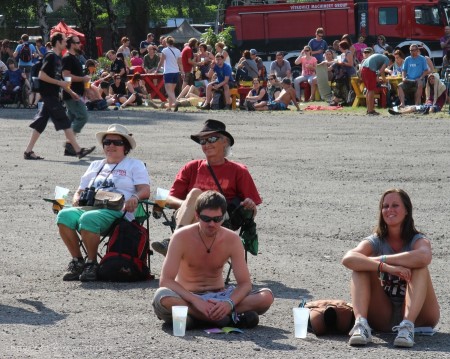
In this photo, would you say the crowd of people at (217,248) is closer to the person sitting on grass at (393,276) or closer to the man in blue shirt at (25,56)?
the person sitting on grass at (393,276)

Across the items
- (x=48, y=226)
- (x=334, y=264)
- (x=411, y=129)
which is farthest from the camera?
(x=411, y=129)

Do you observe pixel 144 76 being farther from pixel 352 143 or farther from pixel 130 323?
pixel 130 323

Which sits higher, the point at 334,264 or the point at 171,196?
the point at 171,196

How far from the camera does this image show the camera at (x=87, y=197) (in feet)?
31.1

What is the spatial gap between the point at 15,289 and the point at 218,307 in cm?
212

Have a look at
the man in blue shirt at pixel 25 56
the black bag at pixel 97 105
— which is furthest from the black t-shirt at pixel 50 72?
the man in blue shirt at pixel 25 56

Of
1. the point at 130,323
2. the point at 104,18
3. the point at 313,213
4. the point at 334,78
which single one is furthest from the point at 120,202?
the point at 104,18

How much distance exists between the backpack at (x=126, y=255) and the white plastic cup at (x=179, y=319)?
1877 mm

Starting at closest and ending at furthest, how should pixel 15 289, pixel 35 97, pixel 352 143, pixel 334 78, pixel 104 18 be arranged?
pixel 15 289 → pixel 352 143 → pixel 334 78 → pixel 35 97 → pixel 104 18

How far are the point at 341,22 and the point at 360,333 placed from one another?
33.3 meters

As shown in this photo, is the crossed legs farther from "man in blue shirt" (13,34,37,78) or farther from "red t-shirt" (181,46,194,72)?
"man in blue shirt" (13,34,37,78)

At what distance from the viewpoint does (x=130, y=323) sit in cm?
763

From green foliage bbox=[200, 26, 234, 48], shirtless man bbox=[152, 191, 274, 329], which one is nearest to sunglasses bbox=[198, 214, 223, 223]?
shirtless man bbox=[152, 191, 274, 329]

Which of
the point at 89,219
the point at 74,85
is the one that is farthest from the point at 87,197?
the point at 74,85
